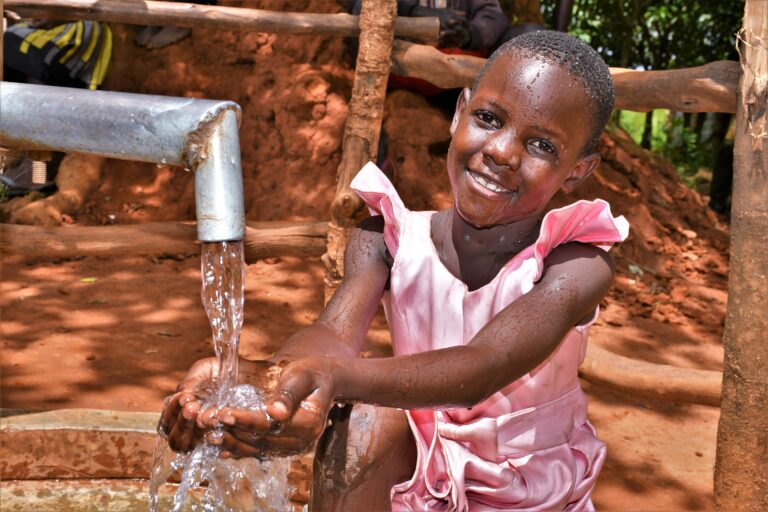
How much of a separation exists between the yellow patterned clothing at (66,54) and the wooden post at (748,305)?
13.5 ft

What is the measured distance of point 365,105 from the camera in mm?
3295

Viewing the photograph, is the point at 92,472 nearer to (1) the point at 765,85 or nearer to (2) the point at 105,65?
(1) the point at 765,85

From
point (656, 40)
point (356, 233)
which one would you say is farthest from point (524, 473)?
point (656, 40)

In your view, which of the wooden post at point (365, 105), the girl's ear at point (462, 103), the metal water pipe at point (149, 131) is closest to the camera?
the metal water pipe at point (149, 131)

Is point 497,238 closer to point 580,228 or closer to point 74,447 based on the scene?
point 580,228

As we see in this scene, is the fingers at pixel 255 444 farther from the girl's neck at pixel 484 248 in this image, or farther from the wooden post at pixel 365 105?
the wooden post at pixel 365 105

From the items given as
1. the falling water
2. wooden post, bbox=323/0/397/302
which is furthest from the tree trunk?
the falling water

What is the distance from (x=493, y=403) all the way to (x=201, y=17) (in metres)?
2.33

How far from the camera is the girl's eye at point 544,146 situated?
173cm

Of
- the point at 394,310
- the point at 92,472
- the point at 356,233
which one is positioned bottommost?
the point at 92,472

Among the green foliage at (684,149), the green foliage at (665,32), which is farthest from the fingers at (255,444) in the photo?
the green foliage at (684,149)

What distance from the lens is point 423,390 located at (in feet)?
4.95

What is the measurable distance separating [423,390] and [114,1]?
2.64 m

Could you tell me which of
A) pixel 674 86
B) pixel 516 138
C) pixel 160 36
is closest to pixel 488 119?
pixel 516 138
